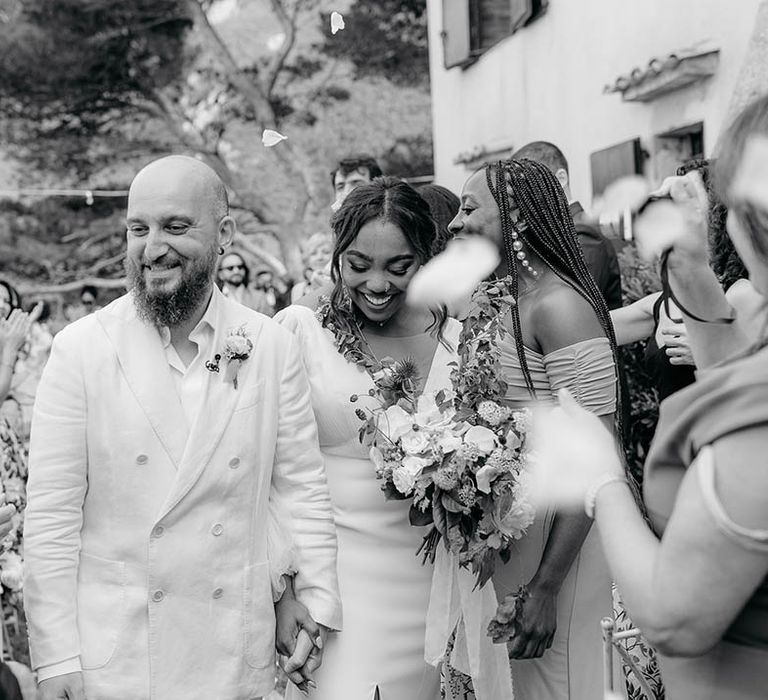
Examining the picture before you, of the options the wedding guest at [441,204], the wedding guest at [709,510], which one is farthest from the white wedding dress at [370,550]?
the wedding guest at [709,510]

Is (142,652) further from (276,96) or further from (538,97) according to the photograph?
(276,96)

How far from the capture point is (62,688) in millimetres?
3016

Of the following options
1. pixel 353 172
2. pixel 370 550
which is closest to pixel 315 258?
pixel 353 172

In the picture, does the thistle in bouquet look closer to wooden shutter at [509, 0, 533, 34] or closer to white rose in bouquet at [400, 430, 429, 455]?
white rose in bouquet at [400, 430, 429, 455]

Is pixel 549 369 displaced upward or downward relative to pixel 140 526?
upward

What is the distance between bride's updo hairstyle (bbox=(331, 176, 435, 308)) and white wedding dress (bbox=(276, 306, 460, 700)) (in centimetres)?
35

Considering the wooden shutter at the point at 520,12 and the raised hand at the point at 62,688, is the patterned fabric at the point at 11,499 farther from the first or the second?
the wooden shutter at the point at 520,12

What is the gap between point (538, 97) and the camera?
481 inches

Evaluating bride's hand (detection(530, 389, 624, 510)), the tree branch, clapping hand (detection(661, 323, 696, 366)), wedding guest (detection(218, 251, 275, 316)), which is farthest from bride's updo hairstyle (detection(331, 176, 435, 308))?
the tree branch

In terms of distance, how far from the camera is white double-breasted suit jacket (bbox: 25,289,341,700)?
306 cm

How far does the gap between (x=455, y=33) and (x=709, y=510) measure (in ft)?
45.1

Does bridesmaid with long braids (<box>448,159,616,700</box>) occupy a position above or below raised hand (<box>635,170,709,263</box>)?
below

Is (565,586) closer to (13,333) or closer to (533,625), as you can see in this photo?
(533,625)

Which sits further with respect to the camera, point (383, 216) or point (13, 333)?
point (13, 333)
